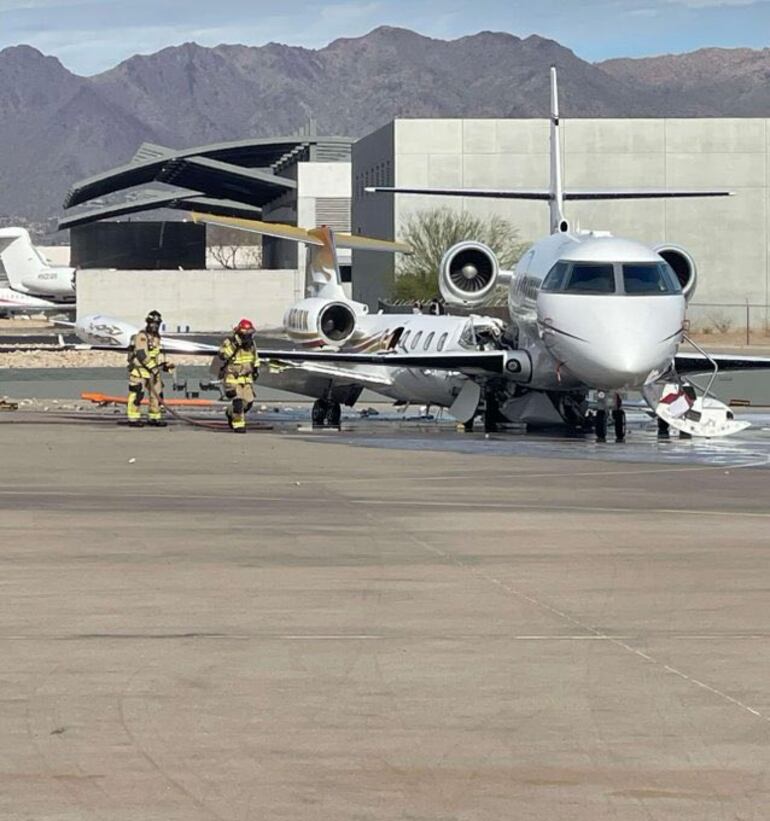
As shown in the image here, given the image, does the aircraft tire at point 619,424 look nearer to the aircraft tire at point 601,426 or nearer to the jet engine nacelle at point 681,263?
the aircraft tire at point 601,426

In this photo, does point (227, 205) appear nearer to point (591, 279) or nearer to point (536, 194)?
point (536, 194)

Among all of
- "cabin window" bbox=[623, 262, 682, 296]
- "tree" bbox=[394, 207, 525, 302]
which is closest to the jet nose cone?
"cabin window" bbox=[623, 262, 682, 296]

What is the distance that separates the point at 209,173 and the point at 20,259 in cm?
2919

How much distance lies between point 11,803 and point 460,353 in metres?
21.6

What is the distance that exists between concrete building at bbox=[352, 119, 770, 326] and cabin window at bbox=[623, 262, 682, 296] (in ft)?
163

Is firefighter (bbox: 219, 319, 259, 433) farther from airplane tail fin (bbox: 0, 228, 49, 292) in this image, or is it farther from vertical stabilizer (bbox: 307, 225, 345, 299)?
airplane tail fin (bbox: 0, 228, 49, 292)

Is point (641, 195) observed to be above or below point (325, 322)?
above

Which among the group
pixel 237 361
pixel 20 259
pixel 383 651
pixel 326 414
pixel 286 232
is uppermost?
pixel 286 232

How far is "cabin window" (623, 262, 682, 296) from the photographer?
2495 centimetres

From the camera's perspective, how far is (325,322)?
107ft

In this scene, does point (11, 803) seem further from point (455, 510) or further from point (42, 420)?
point (42, 420)

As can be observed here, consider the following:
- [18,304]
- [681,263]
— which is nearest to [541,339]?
[681,263]

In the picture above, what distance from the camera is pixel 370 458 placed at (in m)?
22.3

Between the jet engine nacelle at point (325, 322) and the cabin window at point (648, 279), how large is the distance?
8.42 metres
